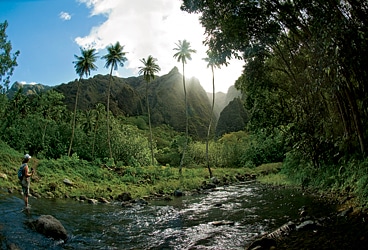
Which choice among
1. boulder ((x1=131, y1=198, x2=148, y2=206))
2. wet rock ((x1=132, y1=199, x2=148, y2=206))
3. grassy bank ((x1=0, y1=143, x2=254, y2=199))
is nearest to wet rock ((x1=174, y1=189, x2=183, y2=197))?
grassy bank ((x1=0, y1=143, x2=254, y2=199))

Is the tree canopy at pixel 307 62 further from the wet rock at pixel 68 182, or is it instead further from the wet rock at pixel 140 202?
the wet rock at pixel 68 182

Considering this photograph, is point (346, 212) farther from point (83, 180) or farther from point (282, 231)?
point (83, 180)

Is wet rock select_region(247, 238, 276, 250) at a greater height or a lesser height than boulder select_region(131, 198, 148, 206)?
greater

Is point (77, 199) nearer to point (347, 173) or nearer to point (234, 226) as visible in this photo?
point (234, 226)

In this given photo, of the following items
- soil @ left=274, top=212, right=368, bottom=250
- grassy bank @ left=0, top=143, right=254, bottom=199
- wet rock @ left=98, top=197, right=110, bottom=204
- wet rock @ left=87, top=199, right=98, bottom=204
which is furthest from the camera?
grassy bank @ left=0, top=143, right=254, bottom=199

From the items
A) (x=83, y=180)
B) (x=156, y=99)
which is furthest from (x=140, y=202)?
(x=156, y=99)

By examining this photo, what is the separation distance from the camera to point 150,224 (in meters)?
11.2

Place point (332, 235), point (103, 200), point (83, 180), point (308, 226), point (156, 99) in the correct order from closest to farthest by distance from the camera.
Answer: point (332, 235)
point (308, 226)
point (103, 200)
point (83, 180)
point (156, 99)

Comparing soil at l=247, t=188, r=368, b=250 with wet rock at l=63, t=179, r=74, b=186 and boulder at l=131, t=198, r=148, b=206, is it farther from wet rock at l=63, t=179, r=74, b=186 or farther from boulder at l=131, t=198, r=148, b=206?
wet rock at l=63, t=179, r=74, b=186

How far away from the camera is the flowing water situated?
8117 mm

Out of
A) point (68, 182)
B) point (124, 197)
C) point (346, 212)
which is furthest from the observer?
point (68, 182)

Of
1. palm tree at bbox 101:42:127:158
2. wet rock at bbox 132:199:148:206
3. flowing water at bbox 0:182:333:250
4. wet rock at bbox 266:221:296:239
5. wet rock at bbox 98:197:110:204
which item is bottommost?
wet rock at bbox 132:199:148:206

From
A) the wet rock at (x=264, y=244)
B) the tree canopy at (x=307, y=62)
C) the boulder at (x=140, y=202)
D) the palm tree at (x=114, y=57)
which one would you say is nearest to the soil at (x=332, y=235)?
the wet rock at (x=264, y=244)

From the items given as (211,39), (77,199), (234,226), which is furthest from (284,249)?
(77,199)
